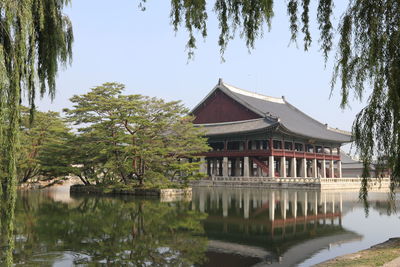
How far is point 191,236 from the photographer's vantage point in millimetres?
11641

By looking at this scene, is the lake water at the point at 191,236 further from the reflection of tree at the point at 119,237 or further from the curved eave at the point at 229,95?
the curved eave at the point at 229,95

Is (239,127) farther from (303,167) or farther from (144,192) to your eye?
(144,192)

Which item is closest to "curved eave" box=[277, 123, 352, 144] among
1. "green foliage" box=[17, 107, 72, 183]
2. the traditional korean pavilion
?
the traditional korean pavilion

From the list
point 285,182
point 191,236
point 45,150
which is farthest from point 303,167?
point 191,236

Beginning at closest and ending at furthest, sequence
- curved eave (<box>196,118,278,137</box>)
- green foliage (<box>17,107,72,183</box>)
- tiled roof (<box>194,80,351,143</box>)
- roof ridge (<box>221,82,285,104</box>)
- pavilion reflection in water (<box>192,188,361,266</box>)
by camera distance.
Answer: pavilion reflection in water (<box>192,188,361,266</box>) → green foliage (<box>17,107,72,183</box>) → curved eave (<box>196,118,278,137</box>) → tiled roof (<box>194,80,351,143</box>) → roof ridge (<box>221,82,285,104</box>)

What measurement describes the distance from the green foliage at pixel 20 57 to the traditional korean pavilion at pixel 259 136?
126 ft

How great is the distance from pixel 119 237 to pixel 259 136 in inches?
1412

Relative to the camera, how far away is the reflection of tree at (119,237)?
8961mm

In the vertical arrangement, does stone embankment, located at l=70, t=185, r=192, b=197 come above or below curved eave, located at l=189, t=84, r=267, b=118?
below

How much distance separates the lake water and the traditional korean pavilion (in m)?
27.1

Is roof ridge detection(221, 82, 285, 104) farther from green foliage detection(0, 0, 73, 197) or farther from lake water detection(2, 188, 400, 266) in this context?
green foliage detection(0, 0, 73, 197)

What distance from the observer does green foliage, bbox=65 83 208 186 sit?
29016 millimetres

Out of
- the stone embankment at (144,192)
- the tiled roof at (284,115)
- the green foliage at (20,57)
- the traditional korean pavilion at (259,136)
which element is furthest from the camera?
the tiled roof at (284,115)

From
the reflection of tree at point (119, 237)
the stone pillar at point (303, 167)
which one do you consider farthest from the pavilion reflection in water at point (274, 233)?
the stone pillar at point (303, 167)
